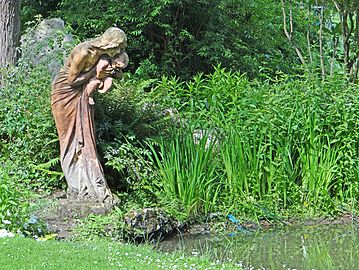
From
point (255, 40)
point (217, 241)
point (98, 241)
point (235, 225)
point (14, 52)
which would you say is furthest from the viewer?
point (255, 40)

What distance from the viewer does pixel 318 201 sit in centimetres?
898

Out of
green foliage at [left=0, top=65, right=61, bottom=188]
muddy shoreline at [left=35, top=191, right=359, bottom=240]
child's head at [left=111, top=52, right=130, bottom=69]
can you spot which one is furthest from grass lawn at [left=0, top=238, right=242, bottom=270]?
green foliage at [left=0, top=65, right=61, bottom=188]

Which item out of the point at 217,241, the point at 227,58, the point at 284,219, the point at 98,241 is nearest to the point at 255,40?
the point at 227,58

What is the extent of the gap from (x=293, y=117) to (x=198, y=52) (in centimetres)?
404

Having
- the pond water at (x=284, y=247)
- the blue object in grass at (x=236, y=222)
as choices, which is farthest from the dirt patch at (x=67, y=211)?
the blue object in grass at (x=236, y=222)

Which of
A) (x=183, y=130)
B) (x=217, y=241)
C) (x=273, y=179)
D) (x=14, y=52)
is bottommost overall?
(x=217, y=241)

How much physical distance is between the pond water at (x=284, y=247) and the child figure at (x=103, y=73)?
1844 mm

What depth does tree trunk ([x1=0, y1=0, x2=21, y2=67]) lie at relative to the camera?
10.5 metres

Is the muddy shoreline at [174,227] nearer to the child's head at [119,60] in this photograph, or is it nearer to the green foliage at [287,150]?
the green foliage at [287,150]

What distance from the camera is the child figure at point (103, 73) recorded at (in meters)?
7.77

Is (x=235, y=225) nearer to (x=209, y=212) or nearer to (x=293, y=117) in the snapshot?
(x=209, y=212)

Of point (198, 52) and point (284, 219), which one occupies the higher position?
point (198, 52)

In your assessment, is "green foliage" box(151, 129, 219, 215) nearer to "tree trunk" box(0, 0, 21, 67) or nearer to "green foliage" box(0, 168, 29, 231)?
"green foliage" box(0, 168, 29, 231)

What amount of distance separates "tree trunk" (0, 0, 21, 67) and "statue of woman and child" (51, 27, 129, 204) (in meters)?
2.83
